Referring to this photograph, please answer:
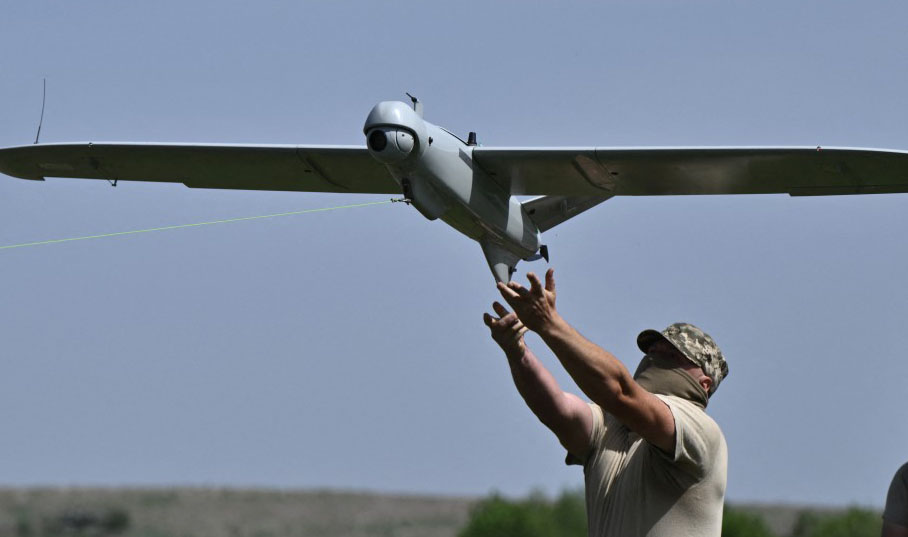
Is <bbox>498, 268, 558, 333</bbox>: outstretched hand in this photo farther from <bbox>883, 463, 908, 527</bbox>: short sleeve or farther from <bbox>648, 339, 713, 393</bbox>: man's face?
<bbox>883, 463, 908, 527</bbox>: short sleeve

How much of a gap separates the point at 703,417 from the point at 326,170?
8.84 meters

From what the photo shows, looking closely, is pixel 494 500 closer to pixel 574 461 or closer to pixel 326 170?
pixel 326 170

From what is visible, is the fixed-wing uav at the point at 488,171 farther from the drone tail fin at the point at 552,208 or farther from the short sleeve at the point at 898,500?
the short sleeve at the point at 898,500

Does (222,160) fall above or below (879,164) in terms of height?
above

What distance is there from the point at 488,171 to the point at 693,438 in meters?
7.44

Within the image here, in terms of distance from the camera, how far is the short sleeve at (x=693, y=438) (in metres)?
4.35

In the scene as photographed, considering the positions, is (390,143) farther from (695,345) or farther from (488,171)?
(695,345)

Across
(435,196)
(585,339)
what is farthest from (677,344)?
(435,196)

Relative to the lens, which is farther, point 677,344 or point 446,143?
point 446,143

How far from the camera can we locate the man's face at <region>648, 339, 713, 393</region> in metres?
4.69

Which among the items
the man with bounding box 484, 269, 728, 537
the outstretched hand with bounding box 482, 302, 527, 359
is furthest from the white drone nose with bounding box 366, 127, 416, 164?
the outstretched hand with bounding box 482, 302, 527, 359

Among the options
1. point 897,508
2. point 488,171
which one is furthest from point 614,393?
point 488,171

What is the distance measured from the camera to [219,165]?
43.8 ft

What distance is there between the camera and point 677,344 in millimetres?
4637
